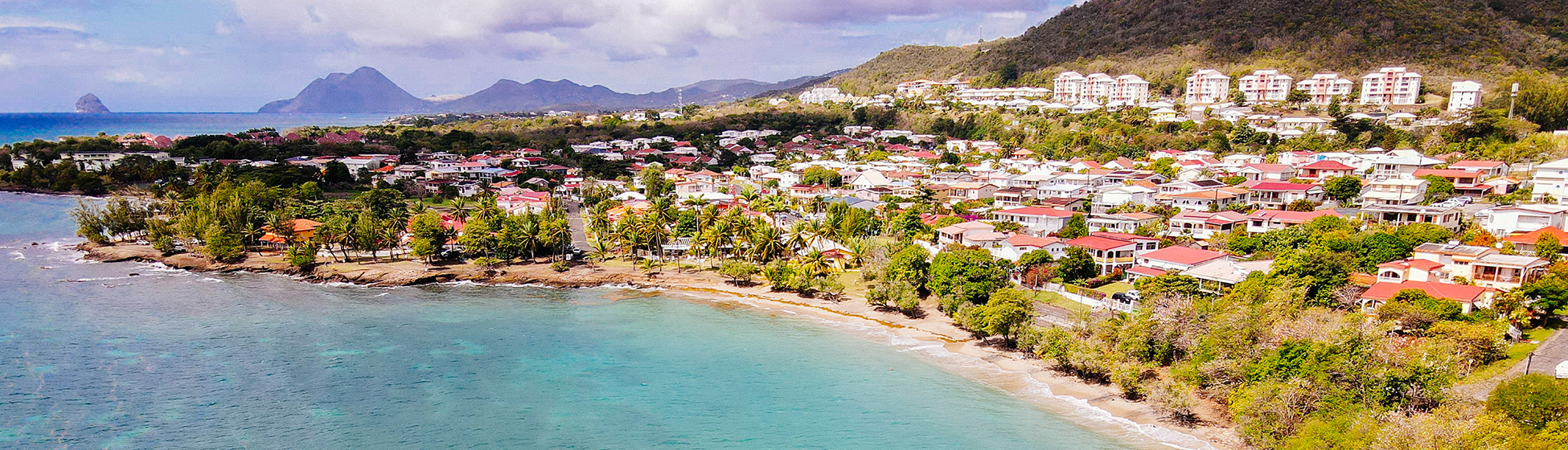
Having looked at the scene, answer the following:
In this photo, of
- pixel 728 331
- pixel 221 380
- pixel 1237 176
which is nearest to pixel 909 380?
pixel 728 331

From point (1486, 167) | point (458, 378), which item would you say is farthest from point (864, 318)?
point (1486, 167)

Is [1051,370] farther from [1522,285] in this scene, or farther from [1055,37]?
[1055,37]

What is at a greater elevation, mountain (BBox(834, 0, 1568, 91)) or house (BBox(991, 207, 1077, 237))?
mountain (BBox(834, 0, 1568, 91))

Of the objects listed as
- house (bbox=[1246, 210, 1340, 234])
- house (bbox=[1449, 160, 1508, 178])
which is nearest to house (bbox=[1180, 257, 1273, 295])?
house (bbox=[1246, 210, 1340, 234])

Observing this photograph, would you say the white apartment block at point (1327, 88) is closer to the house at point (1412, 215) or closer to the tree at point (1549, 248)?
the house at point (1412, 215)

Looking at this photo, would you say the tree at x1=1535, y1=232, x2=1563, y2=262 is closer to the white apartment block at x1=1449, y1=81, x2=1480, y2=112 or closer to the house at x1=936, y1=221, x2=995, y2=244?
the house at x1=936, y1=221, x2=995, y2=244

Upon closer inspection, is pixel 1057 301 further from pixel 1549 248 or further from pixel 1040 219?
pixel 1549 248

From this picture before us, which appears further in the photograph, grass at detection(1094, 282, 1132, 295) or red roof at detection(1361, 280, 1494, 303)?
grass at detection(1094, 282, 1132, 295)
